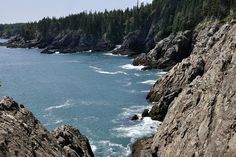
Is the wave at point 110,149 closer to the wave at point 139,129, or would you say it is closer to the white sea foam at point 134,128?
the white sea foam at point 134,128

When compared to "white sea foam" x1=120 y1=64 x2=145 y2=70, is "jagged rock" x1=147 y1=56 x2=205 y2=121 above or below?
above

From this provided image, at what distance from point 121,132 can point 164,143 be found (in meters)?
17.3

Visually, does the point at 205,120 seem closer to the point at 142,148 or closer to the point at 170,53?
the point at 142,148

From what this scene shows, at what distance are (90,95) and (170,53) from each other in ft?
152

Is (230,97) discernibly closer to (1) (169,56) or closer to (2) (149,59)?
(1) (169,56)

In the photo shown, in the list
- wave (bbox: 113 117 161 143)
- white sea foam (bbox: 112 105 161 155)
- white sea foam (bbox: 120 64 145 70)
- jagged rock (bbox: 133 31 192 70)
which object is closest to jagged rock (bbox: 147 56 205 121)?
wave (bbox: 113 117 161 143)

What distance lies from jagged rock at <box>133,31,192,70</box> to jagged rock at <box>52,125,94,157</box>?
94.8m

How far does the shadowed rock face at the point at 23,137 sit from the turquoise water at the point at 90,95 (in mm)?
25856

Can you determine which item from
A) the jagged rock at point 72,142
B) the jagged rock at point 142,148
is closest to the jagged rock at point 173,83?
the jagged rock at point 142,148

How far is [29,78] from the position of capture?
132 meters

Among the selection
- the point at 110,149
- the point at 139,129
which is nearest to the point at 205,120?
the point at 110,149

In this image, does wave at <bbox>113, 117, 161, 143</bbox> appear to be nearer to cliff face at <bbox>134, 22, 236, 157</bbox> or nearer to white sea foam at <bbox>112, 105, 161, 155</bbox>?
white sea foam at <bbox>112, 105, 161, 155</bbox>

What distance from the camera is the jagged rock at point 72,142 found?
37.1 metres

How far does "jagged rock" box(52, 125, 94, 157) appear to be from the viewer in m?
37.1
